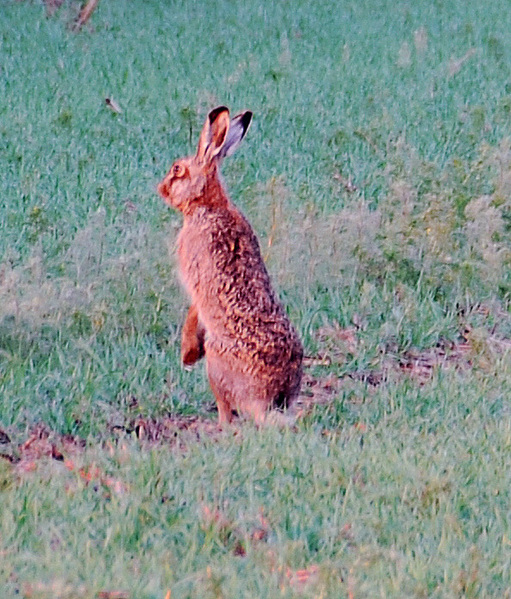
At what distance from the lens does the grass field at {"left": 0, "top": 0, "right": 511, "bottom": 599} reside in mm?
4359

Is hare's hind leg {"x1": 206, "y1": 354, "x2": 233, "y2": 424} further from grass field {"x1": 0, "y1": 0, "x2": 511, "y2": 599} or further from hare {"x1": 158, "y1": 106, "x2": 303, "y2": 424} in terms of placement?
grass field {"x1": 0, "y1": 0, "x2": 511, "y2": 599}

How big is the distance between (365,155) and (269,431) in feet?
22.5

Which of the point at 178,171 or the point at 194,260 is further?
the point at 178,171

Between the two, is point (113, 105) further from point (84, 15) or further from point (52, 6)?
point (52, 6)

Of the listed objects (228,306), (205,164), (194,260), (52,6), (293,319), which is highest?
(205,164)

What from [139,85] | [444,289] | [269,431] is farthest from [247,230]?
[139,85]

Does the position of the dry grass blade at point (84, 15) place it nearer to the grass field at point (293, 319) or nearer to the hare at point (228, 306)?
the grass field at point (293, 319)

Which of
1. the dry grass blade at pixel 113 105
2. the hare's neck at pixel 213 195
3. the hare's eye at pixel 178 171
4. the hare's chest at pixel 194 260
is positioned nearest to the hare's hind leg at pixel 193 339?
the hare's chest at pixel 194 260

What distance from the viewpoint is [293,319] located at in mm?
7762

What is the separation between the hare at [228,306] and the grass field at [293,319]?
24cm

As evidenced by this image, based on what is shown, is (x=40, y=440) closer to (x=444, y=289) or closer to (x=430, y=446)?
(x=430, y=446)

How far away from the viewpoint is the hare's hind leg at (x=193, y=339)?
6246mm

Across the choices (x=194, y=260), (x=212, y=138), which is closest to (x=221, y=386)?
(x=194, y=260)

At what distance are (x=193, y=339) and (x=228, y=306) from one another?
35cm
